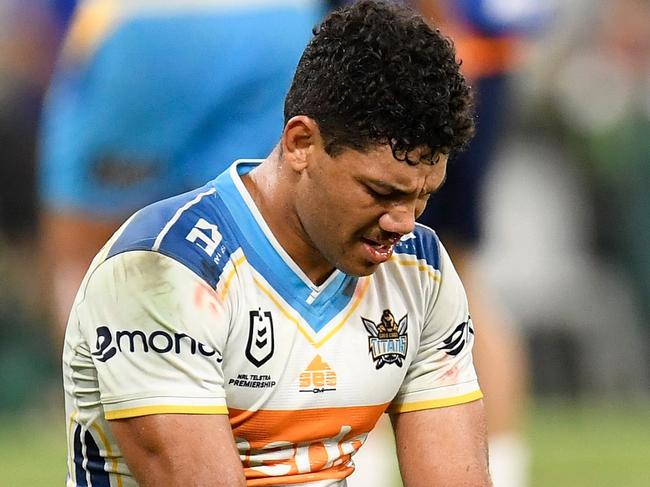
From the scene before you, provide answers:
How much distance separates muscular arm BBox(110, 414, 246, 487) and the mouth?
443 millimetres

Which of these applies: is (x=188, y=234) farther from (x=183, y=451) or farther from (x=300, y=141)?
(x=183, y=451)

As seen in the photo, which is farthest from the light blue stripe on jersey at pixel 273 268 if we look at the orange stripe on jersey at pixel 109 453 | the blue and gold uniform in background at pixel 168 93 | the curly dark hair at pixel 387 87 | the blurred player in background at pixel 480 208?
the blurred player in background at pixel 480 208

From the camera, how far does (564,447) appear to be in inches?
304

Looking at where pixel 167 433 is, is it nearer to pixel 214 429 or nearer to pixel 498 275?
pixel 214 429

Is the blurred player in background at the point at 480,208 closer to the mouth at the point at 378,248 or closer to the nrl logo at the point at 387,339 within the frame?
the nrl logo at the point at 387,339

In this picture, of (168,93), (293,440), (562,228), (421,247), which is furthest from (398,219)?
(562,228)

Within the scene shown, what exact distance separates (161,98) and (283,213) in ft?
4.76

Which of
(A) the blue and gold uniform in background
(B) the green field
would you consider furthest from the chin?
(B) the green field

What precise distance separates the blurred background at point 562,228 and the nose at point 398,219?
526 centimetres

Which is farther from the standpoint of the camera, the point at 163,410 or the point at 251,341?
the point at 251,341

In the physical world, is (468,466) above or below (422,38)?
below

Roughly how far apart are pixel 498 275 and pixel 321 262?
18.1ft

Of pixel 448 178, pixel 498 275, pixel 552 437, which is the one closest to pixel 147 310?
pixel 448 178

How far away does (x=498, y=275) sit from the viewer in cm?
889
